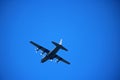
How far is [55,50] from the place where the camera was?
50.8 meters

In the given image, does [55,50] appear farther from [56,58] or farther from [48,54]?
[56,58]

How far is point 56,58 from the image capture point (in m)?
59.1

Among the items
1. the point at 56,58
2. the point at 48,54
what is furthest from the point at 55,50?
the point at 56,58

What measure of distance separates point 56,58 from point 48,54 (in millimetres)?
6456

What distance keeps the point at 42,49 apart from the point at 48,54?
3.21 meters

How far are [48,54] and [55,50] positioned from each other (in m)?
3.01

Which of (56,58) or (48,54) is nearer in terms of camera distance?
(48,54)

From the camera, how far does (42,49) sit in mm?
55625

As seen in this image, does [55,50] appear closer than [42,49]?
Yes

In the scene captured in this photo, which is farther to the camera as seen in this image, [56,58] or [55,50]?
[56,58]

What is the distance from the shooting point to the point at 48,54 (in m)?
53.1

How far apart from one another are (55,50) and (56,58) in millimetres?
8649

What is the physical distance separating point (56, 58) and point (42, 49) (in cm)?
548
